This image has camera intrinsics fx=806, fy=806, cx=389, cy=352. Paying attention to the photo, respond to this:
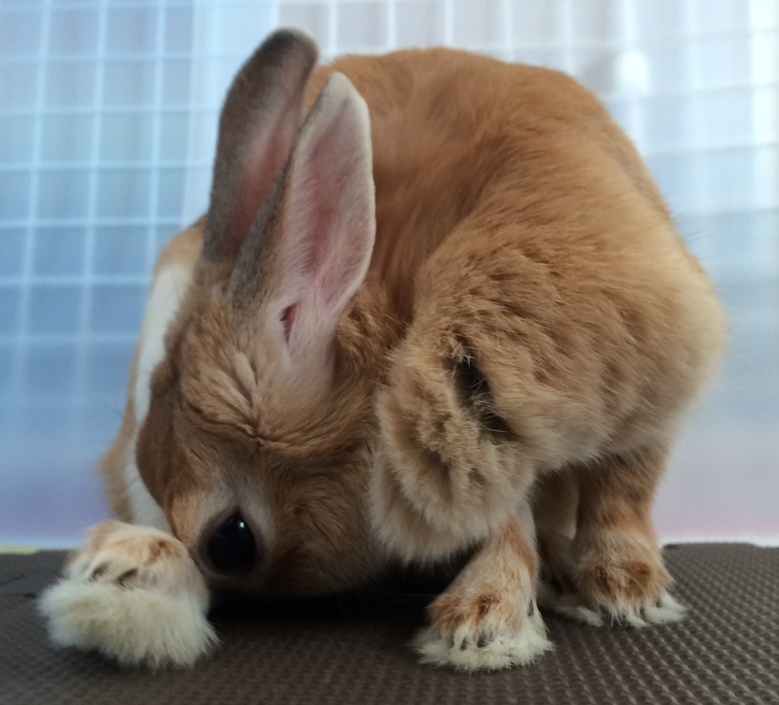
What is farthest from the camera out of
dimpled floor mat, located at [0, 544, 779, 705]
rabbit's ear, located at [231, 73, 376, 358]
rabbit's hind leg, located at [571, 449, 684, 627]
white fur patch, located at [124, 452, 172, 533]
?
white fur patch, located at [124, 452, 172, 533]

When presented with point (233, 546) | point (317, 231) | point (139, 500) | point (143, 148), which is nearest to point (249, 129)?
point (317, 231)

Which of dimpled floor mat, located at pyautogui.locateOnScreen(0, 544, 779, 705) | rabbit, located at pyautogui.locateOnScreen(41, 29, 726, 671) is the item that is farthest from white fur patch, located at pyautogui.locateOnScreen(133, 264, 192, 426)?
dimpled floor mat, located at pyautogui.locateOnScreen(0, 544, 779, 705)

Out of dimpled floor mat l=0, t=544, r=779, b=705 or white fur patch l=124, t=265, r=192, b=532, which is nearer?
dimpled floor mat l=0, t=544, r=779, b=705

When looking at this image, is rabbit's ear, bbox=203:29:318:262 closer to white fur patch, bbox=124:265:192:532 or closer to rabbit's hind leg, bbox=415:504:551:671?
white fur patch, bbox=124:265:192:532

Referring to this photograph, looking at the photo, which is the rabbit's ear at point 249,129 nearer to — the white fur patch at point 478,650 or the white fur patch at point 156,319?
the white fur patch at point 156,319

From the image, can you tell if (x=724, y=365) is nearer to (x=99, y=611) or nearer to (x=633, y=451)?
(x=633, y=451)

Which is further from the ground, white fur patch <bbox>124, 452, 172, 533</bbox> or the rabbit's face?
the rabbit's face

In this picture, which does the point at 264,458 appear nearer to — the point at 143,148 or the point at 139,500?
the point at 139,500
